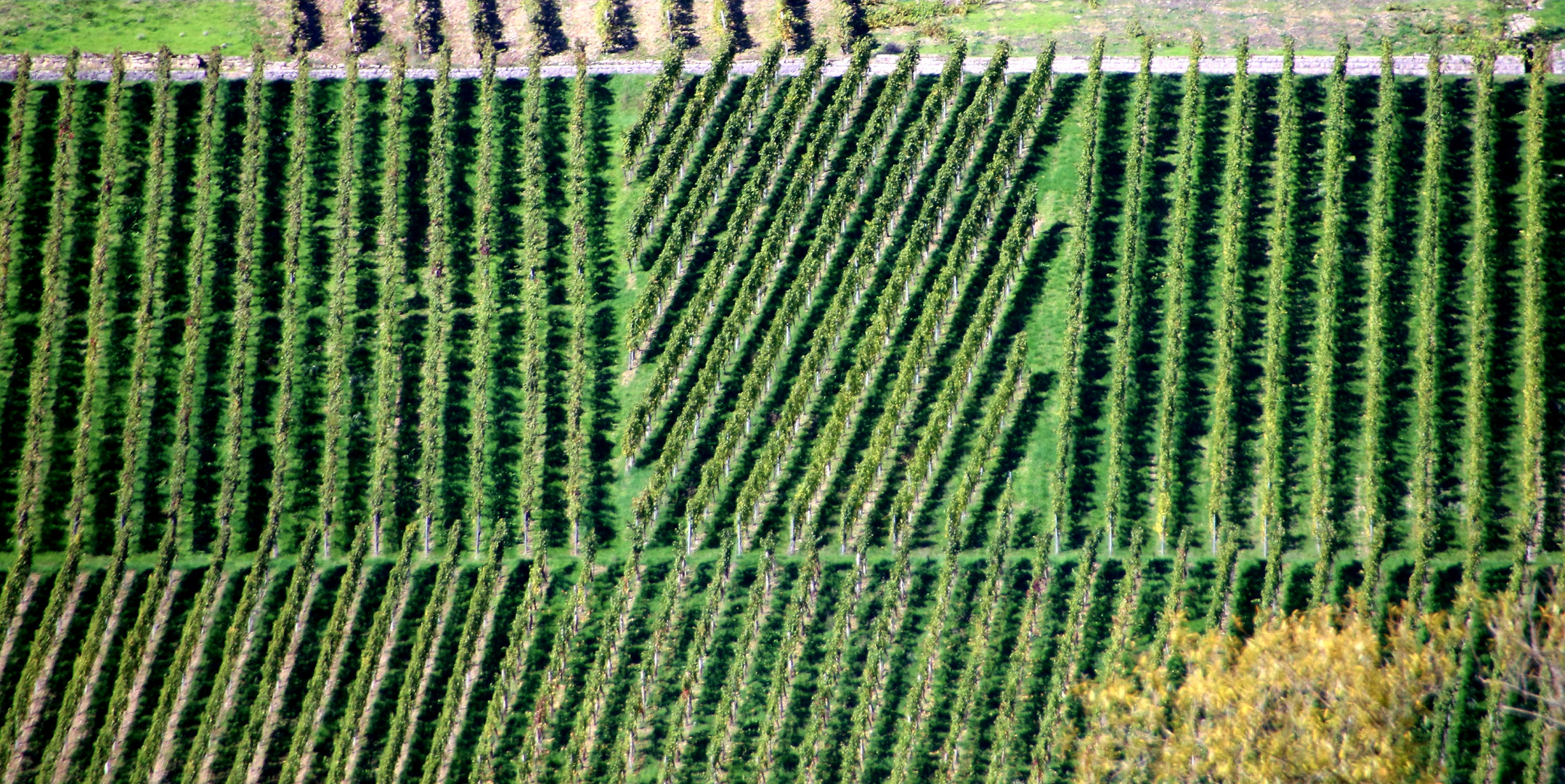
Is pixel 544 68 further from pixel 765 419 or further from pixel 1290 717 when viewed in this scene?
pixel 1290 717

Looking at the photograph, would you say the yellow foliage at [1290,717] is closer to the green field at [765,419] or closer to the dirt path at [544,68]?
the green field at [765,419]

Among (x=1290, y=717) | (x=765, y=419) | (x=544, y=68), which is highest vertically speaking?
(x=544, y=68)

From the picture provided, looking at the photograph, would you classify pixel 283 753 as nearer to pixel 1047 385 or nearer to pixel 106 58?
pixel 1047 385

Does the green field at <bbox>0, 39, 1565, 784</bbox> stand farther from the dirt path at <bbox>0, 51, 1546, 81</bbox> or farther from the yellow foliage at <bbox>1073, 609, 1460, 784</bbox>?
the dirt path at <bbox>0, 51, 1546, 81</bbox>

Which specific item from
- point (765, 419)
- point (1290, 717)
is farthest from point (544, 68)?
point (1290, 717)

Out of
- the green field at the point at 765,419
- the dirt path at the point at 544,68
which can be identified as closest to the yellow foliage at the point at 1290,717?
the green field at the point at 765,419

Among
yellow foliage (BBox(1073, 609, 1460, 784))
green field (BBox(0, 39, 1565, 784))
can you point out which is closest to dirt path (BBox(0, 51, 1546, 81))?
green field (BBox(0, 39, 1565, 784))

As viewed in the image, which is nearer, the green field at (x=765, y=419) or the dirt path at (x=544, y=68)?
the green field at (x=765, y=419)
